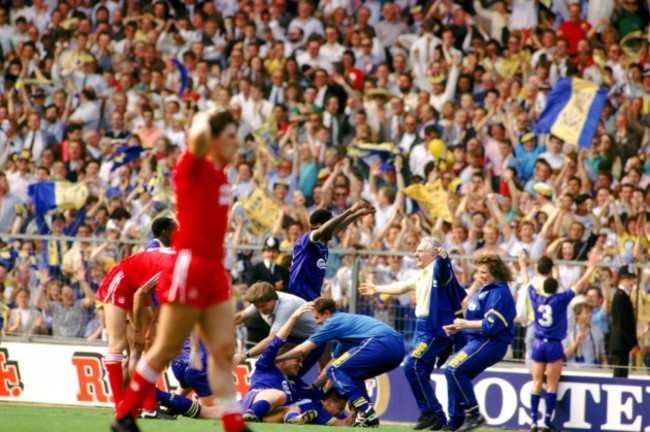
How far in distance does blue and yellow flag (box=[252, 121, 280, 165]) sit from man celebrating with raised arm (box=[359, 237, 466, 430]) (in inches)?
307

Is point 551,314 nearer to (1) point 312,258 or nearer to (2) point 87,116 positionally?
(1) point 312,258

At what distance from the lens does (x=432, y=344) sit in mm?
13688

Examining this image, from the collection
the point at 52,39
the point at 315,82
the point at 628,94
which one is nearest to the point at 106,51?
the point at 52,39

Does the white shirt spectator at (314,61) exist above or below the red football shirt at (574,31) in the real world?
below

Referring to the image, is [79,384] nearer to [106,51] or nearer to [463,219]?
[463,219]

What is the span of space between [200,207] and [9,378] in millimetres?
10101

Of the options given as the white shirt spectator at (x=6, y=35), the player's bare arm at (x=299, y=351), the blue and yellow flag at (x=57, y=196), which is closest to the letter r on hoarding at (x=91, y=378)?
the blue and yellow flag at (x=57, y=196)

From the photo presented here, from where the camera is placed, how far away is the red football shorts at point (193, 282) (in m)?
8.63

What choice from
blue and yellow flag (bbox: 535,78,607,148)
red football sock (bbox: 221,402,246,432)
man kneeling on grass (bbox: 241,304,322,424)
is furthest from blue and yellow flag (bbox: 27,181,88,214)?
red football sock (bbox: 221,402,246,432)

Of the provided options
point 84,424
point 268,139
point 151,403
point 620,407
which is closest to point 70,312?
point 268,139

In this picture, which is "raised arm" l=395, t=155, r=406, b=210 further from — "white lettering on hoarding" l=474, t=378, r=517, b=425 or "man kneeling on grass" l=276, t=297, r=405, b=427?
"man kneeling on grass" l=276, t=297, r=405, b=427

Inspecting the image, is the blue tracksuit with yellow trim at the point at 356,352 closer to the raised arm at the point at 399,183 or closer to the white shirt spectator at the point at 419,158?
the raised arm at the point at 399,183

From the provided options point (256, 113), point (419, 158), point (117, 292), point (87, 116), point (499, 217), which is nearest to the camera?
point (117, 292)

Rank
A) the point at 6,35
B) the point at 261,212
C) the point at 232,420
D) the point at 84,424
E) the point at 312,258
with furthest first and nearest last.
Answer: the point at 6,35 < the point at 261,212 < the point at 312,258 < the point at 84,424 < the point at 232,420
